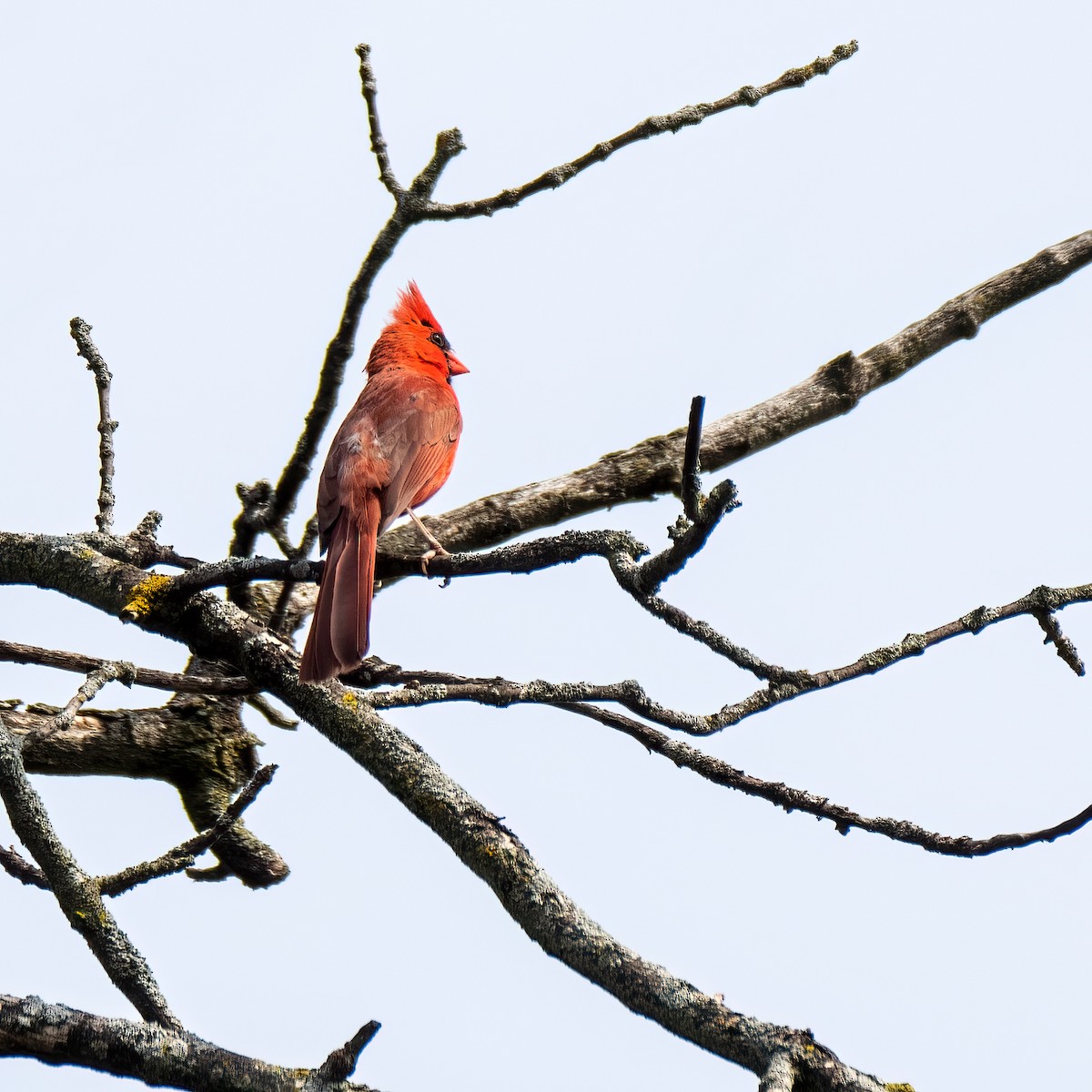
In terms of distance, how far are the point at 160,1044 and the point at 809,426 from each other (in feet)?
11.7

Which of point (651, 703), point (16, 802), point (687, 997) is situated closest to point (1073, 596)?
point (651, 703)

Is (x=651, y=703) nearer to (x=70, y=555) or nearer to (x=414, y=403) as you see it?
(x=70, y=555)

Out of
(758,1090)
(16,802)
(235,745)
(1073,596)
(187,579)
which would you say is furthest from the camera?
(235,745)

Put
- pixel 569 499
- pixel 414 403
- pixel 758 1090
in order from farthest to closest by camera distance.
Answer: pixel 414 403, pixel 569 499, pixel 758 1090

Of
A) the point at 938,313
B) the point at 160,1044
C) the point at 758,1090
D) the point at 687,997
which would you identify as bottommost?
the point at 160,1044

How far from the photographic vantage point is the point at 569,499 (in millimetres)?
4914

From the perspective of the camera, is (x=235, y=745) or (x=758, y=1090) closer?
(x=758, y=1090)

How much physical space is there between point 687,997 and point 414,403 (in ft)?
11.7

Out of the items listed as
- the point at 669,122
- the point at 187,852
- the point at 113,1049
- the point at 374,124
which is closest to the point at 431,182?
the point at 374,124

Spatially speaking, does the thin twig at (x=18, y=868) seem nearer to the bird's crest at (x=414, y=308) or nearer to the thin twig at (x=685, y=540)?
the thin twig at (x=685, y=540)

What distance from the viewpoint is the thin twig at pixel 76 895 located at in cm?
262

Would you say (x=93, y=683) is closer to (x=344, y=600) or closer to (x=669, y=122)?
(x=344, y=600)

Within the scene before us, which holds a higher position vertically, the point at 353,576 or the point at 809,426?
the point at 809,426

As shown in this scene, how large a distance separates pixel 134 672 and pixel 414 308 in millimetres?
3898
